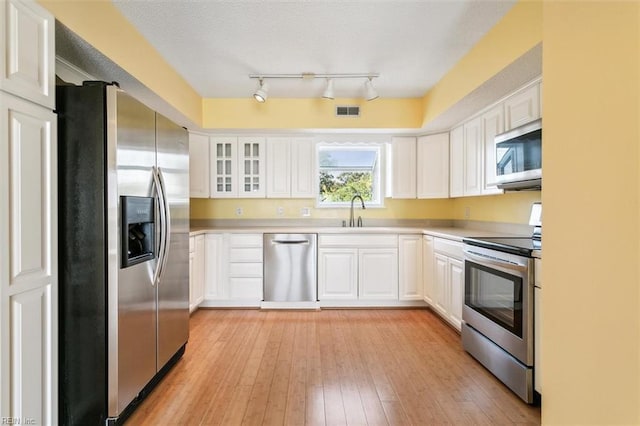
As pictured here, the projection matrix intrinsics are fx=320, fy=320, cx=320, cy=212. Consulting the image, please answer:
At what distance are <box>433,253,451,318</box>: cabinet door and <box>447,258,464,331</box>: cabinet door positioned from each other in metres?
0.07

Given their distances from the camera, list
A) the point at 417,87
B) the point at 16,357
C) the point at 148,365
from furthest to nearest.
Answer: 1. the point at 417,87
2. the point at 148,365
3. the point at 16,357

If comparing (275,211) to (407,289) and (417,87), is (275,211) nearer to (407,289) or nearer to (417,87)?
(407,289)

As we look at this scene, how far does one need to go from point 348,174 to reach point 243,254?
1788 mm

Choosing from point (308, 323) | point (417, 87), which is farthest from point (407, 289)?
point (417, 87)

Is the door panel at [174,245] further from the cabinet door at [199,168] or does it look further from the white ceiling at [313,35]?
the cabinet door at [199,168]

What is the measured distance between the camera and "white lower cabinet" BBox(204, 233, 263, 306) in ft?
12.6

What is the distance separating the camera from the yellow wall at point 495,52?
195 centimetres

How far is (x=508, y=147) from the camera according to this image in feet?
7.99

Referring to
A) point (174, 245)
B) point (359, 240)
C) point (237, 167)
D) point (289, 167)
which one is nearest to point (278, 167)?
point (289, 167)

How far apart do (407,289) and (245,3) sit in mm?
3260

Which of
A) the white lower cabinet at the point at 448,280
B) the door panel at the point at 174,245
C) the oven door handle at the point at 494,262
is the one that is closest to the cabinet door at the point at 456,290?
the white lower cabinet at the point at 448,280

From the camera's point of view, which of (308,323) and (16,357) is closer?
(16,357)

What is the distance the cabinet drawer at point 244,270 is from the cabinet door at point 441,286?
203cm

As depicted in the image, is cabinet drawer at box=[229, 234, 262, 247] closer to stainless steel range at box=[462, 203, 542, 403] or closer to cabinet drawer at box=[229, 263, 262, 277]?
cabinet drawer at box=[229, 263, 262, 277]
